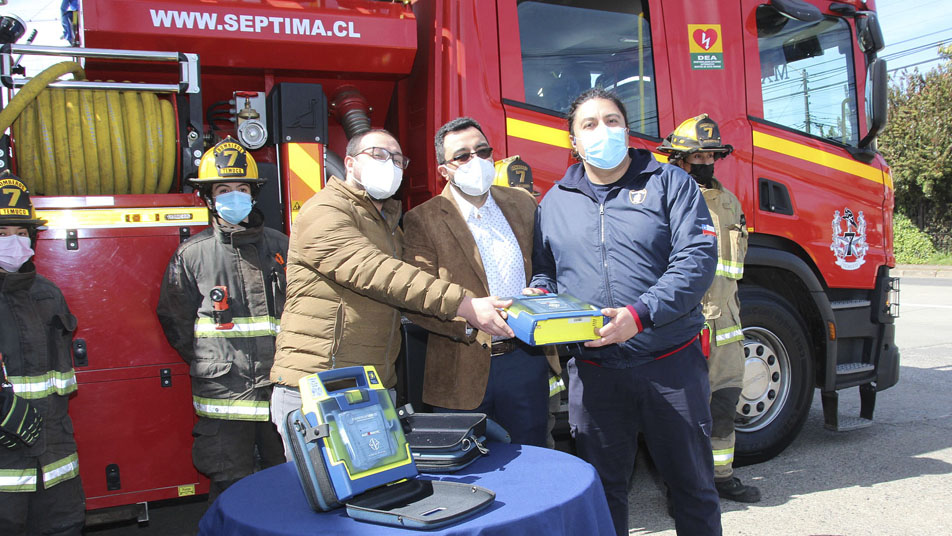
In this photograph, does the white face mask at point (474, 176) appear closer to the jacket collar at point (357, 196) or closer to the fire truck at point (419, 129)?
the jacket collar at point (357, 196)

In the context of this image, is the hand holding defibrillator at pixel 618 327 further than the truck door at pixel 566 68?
No

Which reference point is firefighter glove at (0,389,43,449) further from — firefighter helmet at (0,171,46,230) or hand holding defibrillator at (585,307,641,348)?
hand holding defibrillator at (585,307,641,348)

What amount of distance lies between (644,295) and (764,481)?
8.59 feet

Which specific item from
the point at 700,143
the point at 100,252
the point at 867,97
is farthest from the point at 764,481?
the point at 100,252

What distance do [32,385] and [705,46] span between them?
12.7ft

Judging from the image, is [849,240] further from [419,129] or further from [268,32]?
[268,32]

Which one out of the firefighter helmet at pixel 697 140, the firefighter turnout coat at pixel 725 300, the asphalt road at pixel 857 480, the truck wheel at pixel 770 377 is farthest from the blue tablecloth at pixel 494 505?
the truck wheel at pixel 770 377

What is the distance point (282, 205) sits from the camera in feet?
12.1

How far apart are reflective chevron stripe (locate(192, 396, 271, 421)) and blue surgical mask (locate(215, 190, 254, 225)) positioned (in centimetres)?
81

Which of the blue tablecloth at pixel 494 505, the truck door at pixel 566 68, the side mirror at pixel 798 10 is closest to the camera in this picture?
the blue tablecloth at pixel 494 505

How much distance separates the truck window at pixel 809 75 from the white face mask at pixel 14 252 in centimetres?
403

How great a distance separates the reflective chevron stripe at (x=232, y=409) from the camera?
126 inches

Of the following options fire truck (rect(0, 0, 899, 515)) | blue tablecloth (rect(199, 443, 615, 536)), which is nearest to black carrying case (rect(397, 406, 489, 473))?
blue tablecloth (rect(199, 443, 615, 536))

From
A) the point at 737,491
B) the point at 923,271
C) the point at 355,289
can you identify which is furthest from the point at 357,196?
the point at 923,271
